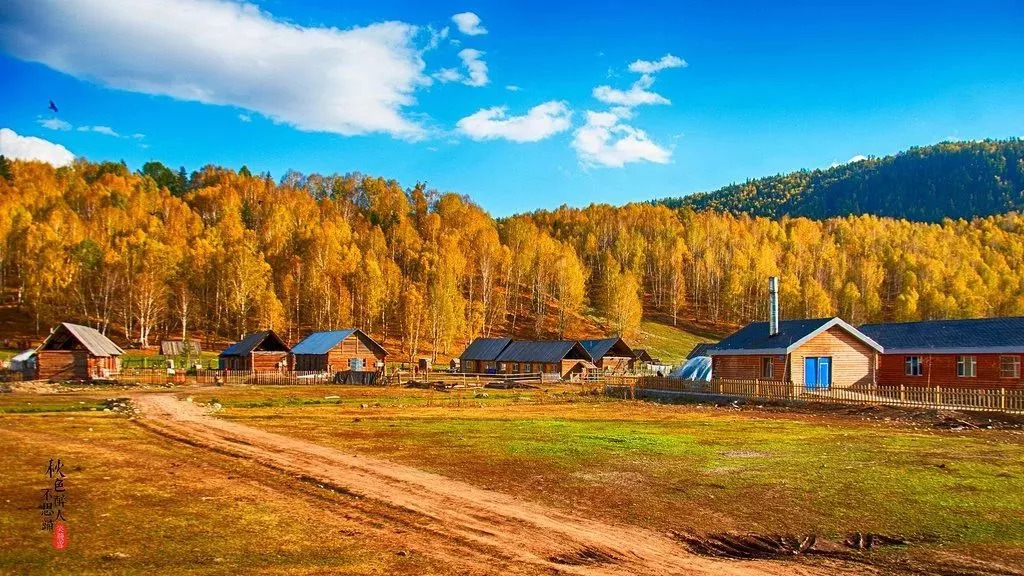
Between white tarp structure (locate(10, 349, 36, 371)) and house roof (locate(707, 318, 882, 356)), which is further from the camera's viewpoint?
white tarp structure (locate(10, 349, 36, 371))

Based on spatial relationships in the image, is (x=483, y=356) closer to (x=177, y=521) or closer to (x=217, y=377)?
(x=217, y=377)

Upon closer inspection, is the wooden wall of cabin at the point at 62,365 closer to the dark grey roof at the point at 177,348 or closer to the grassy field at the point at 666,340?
the dark grey roof at the point at 177,348

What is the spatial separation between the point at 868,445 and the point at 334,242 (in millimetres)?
103090

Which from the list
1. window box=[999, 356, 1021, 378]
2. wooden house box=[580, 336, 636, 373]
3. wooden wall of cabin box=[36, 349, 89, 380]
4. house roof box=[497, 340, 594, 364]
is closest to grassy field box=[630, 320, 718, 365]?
wooden house box=[580, 336, 636, 373]

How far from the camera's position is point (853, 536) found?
507 inches

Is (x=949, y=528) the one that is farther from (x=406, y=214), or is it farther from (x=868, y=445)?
(x=406, y=214)

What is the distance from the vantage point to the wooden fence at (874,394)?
115 ft

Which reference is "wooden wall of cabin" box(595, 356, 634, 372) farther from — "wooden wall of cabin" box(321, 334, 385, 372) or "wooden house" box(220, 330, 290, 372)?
"wooden house" box(220, 330, 290, 372)

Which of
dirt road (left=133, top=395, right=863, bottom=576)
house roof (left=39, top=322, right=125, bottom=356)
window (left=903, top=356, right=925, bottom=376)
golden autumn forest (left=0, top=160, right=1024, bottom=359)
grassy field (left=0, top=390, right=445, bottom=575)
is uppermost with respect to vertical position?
golden autumn forest (left=0, top=160, right=1024, bottom=359)

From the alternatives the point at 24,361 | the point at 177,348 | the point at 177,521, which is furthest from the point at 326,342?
the point at 177,521

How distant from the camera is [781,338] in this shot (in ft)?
164

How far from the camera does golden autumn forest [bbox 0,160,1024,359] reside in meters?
101

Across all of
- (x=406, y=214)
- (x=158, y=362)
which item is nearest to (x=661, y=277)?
(x=406, y=214)

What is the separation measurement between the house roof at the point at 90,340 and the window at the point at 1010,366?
7314cm
